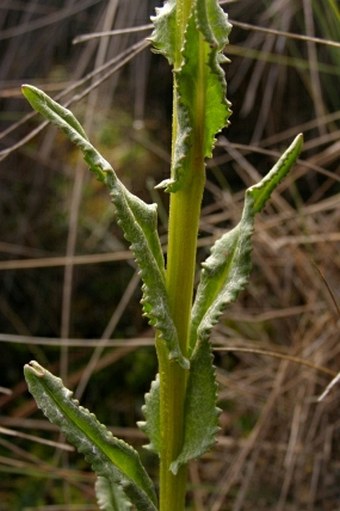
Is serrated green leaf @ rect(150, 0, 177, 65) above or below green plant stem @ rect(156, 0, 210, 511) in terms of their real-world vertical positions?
above

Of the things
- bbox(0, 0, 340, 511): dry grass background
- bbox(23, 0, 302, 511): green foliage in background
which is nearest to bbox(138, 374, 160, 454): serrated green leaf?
bbox(23, 0, 302, 511): green foliage in background

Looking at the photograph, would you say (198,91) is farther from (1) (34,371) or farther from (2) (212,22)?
(1) (34,371)

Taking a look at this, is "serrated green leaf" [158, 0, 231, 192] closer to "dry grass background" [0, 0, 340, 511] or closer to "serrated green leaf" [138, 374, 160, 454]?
"serrated green leaf" [138, 374, 160, 454]

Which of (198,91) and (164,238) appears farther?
(164,238)

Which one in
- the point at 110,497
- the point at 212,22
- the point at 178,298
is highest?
the point at 212,22

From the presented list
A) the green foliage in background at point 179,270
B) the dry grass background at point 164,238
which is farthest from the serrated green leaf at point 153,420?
the dry grass background at point 164,238

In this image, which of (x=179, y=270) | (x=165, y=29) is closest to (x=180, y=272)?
(x=179, y=270)
